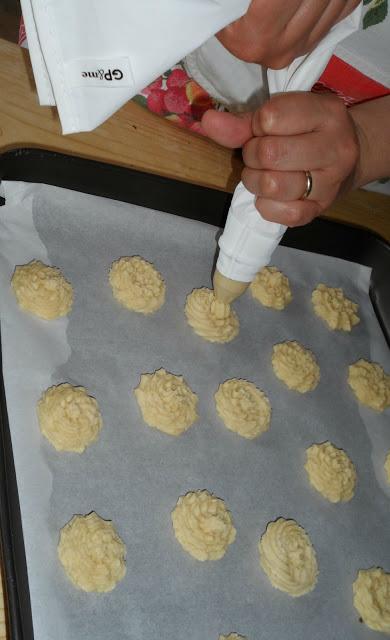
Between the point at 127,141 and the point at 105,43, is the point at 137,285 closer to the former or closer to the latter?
the point at 127,141

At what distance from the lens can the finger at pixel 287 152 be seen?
0.66 meters

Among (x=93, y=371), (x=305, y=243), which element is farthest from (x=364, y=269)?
(x=93, y=371)

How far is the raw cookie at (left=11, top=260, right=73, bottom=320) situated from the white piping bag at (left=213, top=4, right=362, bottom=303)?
0.20 meters

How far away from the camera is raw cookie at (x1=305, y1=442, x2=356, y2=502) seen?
2.88 feet

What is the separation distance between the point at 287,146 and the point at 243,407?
0.35 meters

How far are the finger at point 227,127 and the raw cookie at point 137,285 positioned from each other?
10.3 inches

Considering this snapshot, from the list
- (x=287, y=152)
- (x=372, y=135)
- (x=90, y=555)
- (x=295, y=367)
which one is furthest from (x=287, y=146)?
(x=90, y=555)

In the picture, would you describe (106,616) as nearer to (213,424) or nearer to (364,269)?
(213,424)

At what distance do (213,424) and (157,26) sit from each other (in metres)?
0.55

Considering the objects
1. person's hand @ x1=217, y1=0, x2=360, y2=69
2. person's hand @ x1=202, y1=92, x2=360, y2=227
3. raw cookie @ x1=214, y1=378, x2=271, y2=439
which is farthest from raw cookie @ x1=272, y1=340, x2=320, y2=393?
person's hand @ x1=217, y1=0, x2=360, y2=69

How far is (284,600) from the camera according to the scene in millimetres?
784

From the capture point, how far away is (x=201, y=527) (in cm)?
75

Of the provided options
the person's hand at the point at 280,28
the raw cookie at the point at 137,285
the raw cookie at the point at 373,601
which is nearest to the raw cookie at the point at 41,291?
the raw cookie at the point at 137,285

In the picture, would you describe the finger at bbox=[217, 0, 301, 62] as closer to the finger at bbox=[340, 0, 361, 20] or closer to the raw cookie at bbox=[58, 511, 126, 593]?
the finger at bbox=[340, 0, 361, 20]
